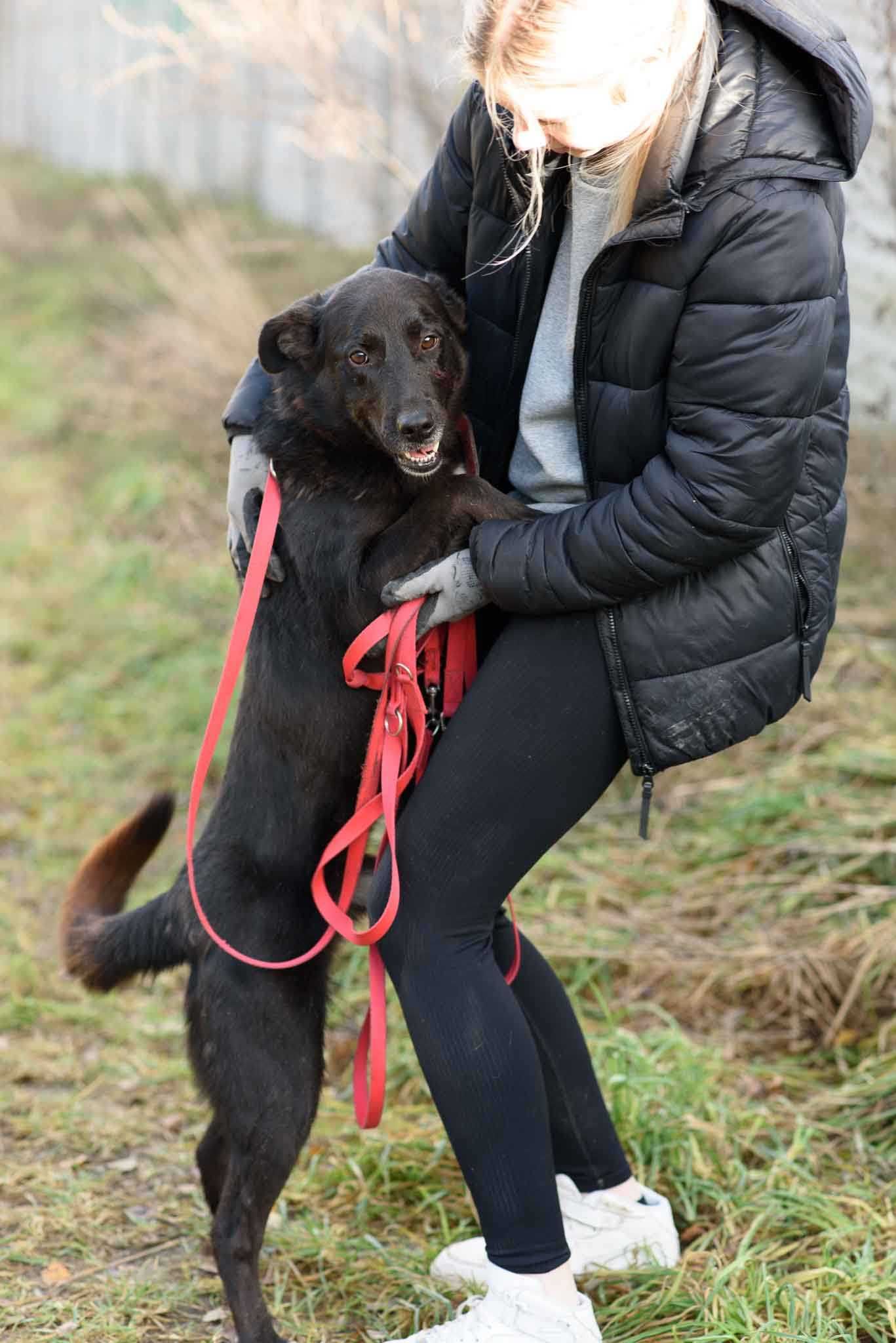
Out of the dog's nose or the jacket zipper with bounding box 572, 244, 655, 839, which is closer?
the jacket zipper with bounding box 572, 244, 655, 839

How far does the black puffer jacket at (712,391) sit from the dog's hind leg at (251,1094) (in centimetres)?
73

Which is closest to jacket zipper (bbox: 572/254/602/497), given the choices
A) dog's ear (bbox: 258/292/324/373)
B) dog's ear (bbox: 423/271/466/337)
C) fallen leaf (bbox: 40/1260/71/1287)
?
dog's ear (bbox: 423/271/466/337)

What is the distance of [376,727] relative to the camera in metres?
2.12

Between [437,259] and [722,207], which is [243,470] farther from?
[722,207]

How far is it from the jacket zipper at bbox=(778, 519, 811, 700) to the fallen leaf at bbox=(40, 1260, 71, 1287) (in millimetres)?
1611

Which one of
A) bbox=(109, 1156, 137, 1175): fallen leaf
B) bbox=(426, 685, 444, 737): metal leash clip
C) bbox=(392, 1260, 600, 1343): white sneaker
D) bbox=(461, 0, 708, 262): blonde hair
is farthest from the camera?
bbox=(109, 1156, 137, 1175): fallen leaf

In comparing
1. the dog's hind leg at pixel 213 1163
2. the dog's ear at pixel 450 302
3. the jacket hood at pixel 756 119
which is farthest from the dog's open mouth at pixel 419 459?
the dog's hind leg at pixel 213 1163

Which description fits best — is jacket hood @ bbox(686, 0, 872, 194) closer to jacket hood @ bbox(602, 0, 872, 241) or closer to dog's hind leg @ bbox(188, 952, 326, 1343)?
jacket hood @ bbox(602, 0, 872, 241)

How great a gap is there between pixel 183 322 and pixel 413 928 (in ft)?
14.9

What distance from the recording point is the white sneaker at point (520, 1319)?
1.92 m

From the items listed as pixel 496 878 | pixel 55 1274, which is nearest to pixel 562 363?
pixel 496 878

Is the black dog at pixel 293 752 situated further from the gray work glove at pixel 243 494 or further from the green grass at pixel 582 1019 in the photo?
the green grass at pixel 582 1019

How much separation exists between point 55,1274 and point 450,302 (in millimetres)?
1822

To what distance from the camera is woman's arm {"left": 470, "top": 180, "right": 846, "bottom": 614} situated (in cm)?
168
